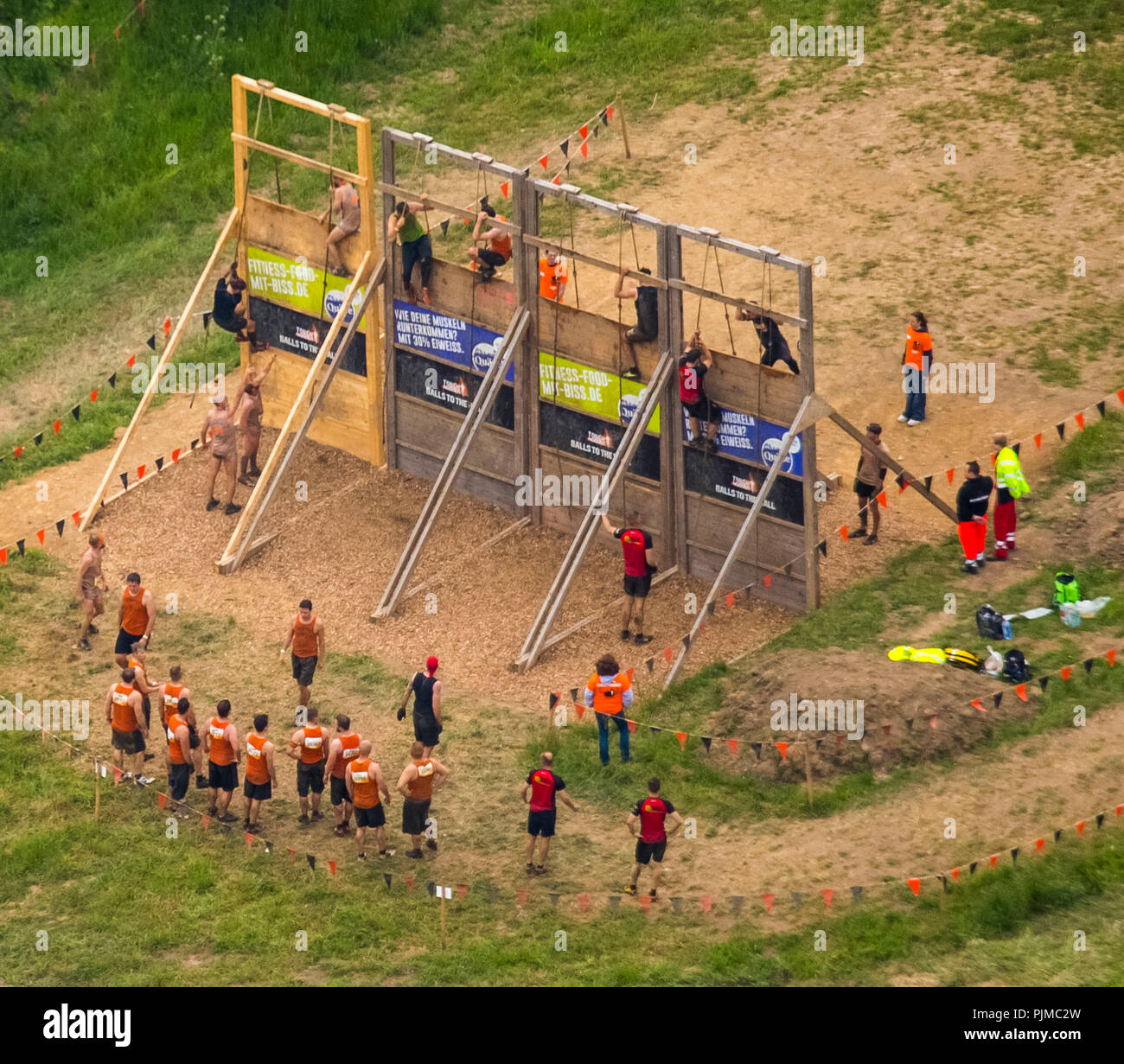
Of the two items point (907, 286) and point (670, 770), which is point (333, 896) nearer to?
point (670, 770)

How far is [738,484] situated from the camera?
27.4 meters

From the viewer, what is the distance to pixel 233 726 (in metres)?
24.8

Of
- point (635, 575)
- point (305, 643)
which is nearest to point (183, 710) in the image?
point (305, 643)

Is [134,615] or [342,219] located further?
[342,219]

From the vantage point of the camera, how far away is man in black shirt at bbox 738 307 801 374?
2673 centimetres

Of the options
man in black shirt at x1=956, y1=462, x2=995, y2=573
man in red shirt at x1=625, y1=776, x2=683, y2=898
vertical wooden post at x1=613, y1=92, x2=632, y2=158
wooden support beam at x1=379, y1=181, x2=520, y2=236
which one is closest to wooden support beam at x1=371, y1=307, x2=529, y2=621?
wooden support beam at x1=379, y1=181, x2=520, y2=236

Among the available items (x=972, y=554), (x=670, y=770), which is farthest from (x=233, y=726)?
(x=972, y=554)

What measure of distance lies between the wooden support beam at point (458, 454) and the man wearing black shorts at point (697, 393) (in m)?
2.39

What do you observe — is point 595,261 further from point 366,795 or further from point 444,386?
point 366,795

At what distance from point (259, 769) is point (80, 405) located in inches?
401

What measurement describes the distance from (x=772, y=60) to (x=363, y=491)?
12538 mm

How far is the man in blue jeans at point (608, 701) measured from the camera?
24828mm

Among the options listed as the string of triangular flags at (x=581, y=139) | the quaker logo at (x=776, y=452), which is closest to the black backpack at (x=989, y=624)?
the quaker logo at (x=776, y=452)

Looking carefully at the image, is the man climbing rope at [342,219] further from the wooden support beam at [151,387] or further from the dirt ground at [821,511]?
the dirt ground at [821,511]
